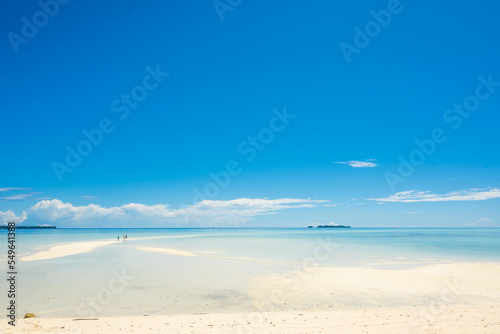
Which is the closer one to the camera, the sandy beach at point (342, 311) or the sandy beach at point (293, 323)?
the sandy beach at point (293, 323)

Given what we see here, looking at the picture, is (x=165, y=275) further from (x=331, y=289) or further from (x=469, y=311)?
(x=469, y=311)

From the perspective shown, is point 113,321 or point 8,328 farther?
point 113,321

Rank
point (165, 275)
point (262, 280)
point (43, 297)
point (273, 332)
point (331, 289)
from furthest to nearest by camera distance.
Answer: point (165, 275) < point (262, 280) < point (331, 289) < point (43, 297) < point (273, 332)

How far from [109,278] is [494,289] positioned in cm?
2381

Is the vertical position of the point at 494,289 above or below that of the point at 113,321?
Answer: below

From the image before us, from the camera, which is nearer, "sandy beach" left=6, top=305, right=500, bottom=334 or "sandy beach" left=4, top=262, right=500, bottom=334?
"sandy beach" left=6, top=305, right=500, bottom=334

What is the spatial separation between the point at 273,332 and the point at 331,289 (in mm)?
8735

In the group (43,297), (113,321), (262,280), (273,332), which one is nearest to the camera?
(273,332)

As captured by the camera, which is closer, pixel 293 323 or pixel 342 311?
pixel 293 323

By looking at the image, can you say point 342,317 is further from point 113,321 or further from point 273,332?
point 113,321

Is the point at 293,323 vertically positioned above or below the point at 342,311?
above

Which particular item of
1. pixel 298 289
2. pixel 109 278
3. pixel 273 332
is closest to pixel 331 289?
pixel 298 289

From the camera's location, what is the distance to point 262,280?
21.8 meters

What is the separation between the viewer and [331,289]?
61.4 ft
